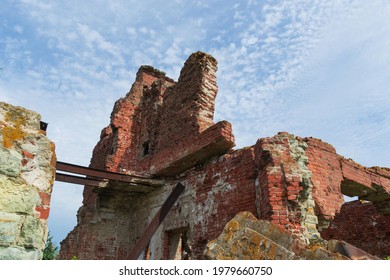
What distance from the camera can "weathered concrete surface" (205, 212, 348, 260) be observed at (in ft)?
9.70

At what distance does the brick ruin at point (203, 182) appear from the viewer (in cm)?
518

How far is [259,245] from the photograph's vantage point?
3.20 m

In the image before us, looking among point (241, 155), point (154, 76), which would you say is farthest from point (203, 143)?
point (154, 76)

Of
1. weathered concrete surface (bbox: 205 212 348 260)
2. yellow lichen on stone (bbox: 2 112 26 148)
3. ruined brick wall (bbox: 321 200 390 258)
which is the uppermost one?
ruined brick wall (bbox: 321 200 390 258)

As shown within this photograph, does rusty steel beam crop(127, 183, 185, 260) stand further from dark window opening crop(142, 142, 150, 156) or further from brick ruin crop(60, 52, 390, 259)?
dark window opening crop(142, 142, 150, 156)

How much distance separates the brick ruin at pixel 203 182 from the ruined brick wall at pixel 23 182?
8.85 feet

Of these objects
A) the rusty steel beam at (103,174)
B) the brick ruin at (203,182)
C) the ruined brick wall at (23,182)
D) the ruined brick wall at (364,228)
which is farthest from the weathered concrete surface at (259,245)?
the ruined brick wall at (364,228)

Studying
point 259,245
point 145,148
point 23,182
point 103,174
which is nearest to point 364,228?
point 145,148

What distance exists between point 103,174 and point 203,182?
2.42 metres

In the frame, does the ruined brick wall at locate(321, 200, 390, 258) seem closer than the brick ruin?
No

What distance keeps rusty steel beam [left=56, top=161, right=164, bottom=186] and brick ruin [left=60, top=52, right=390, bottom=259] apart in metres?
0.28

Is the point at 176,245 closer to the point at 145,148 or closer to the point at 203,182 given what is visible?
the point at 203,182

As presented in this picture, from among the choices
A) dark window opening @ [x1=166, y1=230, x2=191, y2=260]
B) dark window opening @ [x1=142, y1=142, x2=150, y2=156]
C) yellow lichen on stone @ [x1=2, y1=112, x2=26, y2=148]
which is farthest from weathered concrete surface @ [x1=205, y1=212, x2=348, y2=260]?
dark window opening @ [x1=142, y1=142, x2=150, y2=156]
